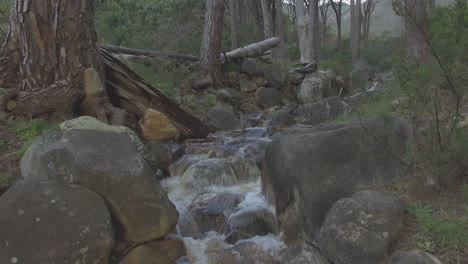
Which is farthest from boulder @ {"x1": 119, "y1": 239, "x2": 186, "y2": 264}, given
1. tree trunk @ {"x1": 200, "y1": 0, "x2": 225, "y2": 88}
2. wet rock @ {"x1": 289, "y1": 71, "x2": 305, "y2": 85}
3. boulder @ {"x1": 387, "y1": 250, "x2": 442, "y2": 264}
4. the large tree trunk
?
wet rock @ {"x1": 289, "y1": 71, "x2": 305, "y2": 85}

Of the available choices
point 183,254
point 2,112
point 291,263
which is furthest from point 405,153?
point 2,112

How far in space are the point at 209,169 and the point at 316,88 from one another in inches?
254

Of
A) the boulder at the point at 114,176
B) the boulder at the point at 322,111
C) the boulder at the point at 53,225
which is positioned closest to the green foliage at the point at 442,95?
Result: the boulder at the point at 114,176

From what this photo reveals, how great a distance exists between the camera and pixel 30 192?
277 cm

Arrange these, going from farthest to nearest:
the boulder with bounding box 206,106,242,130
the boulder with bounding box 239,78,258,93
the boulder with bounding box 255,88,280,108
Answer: the boulder with bounding box 239,78,258,93
the boulder with bounding box 255,88,280,108
the boulder with bounding box 206,106,242,130

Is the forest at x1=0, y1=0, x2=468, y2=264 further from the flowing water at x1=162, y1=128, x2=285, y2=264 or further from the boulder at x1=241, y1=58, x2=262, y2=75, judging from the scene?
the boulder at x1=241, y1=58, x2=262, y2=75

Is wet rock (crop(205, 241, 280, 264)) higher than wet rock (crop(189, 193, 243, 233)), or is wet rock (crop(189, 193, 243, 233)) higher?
wet rock (crop(189, 193, 243, 233))

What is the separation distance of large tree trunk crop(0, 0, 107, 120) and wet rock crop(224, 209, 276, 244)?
2.59 metres

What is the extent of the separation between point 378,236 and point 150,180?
6.47 feet

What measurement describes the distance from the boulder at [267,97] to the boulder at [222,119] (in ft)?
7.20

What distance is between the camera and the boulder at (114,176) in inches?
118

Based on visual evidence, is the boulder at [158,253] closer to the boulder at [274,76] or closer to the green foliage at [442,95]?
the green foliage at [442,95]

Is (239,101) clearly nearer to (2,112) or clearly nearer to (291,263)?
(2,112)

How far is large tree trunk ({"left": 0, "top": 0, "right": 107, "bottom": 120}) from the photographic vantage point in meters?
4.35
